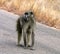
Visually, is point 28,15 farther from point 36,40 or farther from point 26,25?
point 36,40

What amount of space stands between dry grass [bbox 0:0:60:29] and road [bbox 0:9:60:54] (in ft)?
3.23

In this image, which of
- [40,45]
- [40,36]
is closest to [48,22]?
[40,36]

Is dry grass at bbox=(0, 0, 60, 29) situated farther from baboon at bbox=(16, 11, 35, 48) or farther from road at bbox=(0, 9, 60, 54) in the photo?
baboon at bbox=(16, 11, 35, 48)

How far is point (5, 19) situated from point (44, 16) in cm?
210

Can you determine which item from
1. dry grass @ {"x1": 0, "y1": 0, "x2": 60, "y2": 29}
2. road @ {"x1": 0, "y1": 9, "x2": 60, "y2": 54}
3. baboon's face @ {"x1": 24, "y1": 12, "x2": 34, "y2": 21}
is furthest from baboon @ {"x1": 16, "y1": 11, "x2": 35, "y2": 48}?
dry grass @ {"x1": 0, "y1": 0, "x2": 60, "y2": 29}

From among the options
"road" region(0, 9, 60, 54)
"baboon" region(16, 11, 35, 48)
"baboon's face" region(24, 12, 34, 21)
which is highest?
"baboon's face" region(24, 12, 34, 21)

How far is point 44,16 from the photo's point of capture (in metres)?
18.0

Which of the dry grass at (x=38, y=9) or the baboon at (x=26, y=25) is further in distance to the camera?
the dry grass at (x=38, y=9)

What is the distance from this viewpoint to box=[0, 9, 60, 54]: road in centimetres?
1002

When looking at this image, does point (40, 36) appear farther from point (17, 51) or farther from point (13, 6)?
point (13, 6)

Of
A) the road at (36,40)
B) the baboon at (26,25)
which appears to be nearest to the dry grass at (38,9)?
the road at (36,40)

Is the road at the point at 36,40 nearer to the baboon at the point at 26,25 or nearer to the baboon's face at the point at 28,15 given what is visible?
the baboon at the point at 26,25

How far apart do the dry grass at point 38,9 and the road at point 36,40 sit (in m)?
0.98

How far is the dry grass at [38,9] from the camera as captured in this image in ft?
57.1
